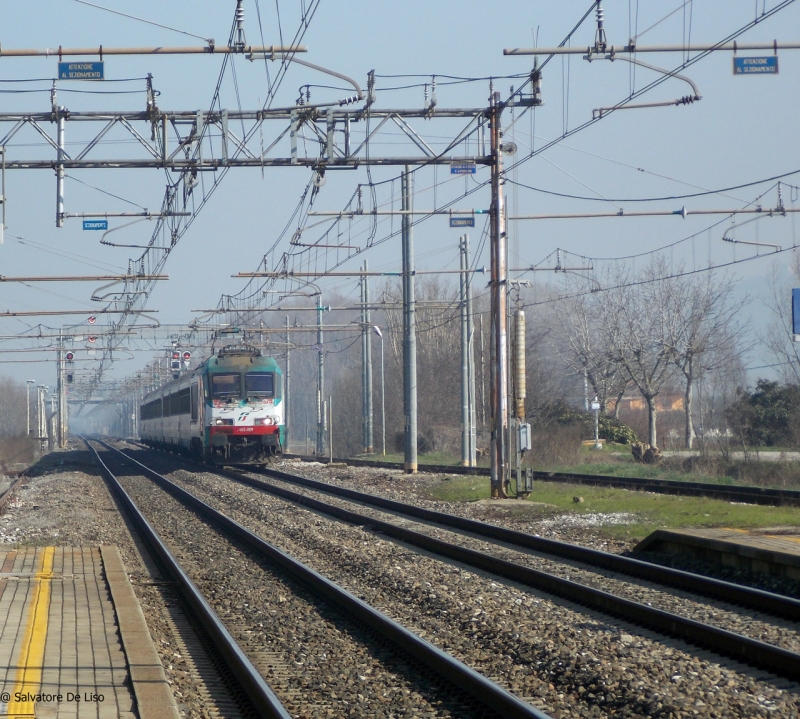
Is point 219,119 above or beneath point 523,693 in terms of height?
above

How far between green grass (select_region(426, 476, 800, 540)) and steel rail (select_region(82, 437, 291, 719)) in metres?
6.32

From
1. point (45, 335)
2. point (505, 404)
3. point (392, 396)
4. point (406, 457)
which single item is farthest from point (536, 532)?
point (392, 396)

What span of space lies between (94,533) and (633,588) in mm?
9689

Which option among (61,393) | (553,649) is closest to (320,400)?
(553,649)

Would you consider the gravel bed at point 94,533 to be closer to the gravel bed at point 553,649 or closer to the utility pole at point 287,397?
the gravel bed at point 553,649

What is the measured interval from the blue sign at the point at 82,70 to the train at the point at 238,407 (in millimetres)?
17306

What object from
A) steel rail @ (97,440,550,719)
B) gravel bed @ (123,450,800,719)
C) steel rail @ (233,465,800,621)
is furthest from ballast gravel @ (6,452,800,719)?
steel rail @ (233,465,800,621)

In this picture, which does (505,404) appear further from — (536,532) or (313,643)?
(313,643)

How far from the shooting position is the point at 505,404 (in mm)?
18891

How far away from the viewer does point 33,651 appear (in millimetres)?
7230

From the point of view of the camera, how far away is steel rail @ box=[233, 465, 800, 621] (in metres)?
8.96

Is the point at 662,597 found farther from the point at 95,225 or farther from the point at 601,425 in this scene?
the point at 601,425

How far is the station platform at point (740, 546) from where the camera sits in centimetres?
1029

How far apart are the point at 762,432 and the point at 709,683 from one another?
33262 mm
